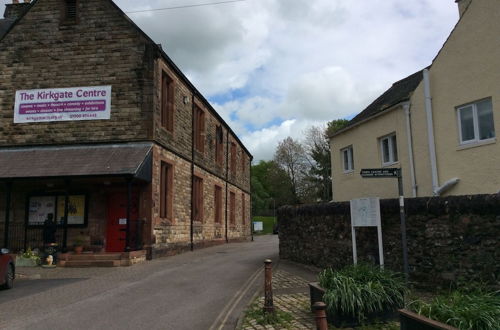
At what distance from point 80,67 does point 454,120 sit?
46.9ft

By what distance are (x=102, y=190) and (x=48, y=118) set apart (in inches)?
152

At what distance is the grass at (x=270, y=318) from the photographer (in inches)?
285

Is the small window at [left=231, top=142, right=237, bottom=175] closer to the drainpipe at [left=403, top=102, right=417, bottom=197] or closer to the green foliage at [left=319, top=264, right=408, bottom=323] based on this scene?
the drainpipe at [left=403, top=102, right=417, bottom=197]

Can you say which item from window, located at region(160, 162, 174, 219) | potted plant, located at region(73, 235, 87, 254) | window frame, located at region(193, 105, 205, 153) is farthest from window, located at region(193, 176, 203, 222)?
potted plant, located at region(73, 235, 87, 254)

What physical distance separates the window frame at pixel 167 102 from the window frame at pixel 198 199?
456 centimetres

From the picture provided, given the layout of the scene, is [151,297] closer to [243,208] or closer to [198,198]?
[198,198]

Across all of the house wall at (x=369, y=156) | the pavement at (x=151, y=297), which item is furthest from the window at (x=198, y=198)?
the pavement at (x=151, y=297)

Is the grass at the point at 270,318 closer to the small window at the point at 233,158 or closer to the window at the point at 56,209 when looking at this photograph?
the window at the point at 56,209

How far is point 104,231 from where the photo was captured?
17.2m

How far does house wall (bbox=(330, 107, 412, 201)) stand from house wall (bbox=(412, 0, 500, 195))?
990mm

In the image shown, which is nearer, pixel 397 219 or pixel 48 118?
pixel 397 219

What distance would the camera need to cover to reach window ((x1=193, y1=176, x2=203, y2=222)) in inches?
937

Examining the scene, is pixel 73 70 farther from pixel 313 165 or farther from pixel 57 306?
pixel 313 165

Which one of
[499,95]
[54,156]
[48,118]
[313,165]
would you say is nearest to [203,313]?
[499,95]
